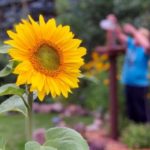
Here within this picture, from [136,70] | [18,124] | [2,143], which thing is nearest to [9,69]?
[2,143]

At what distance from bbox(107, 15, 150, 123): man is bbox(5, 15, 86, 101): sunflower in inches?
191

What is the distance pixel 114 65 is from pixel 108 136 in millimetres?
747

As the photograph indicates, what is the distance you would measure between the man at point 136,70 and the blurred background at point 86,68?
0.62ft

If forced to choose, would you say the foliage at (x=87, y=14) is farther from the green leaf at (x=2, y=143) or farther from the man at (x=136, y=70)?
the green leaf at (x=2, y=143)

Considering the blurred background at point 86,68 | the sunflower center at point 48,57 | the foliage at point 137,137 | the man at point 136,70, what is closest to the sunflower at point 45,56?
the sunflower center at point 48,57

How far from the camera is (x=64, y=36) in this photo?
1676 millimetres

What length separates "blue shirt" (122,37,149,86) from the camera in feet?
22.2

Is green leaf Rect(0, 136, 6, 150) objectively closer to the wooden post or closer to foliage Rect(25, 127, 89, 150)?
foliage Rect(25, 127, 89, 150)

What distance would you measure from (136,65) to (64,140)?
17.0 feet

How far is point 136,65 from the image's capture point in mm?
6816

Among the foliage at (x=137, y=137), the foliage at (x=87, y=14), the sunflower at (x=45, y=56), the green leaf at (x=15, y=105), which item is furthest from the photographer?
the foliage at (x=87, y=14)

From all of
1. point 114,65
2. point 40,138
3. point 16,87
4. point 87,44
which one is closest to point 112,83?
point 114,65

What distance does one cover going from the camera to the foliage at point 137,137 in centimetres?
623

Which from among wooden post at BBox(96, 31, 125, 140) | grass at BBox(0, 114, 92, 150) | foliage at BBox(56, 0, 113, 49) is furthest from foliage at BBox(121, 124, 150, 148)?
foliage at BBox(56, 0, 113, 49)
